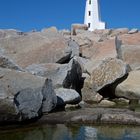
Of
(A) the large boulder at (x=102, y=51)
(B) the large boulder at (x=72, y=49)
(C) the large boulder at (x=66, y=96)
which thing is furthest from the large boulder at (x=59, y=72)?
(A) the large boulder at (x=102, y=51)

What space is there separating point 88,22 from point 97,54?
4179 centimetres

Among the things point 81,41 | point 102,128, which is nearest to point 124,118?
point 102,128

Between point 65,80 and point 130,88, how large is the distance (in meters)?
3.41

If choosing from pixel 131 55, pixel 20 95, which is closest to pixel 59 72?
pixel 20 95

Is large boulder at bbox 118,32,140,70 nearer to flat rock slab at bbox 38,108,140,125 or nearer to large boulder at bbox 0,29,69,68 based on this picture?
large boulder at bbox 0,29,69,68

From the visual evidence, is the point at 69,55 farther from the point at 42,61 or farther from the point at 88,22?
the point at 88,22

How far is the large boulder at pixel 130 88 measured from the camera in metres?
20.9

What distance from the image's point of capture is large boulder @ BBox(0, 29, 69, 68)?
23.7m

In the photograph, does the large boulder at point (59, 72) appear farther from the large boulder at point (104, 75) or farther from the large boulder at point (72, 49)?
the large boulder at point (72, 49)

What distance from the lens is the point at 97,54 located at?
89.2 feet

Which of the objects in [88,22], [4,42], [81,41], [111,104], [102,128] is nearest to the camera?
[102,128]

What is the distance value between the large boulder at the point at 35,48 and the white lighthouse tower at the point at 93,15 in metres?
42.8

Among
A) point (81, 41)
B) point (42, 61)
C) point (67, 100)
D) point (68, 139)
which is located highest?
point (81, 41)

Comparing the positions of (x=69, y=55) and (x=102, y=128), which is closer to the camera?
(x=102, y=128)
